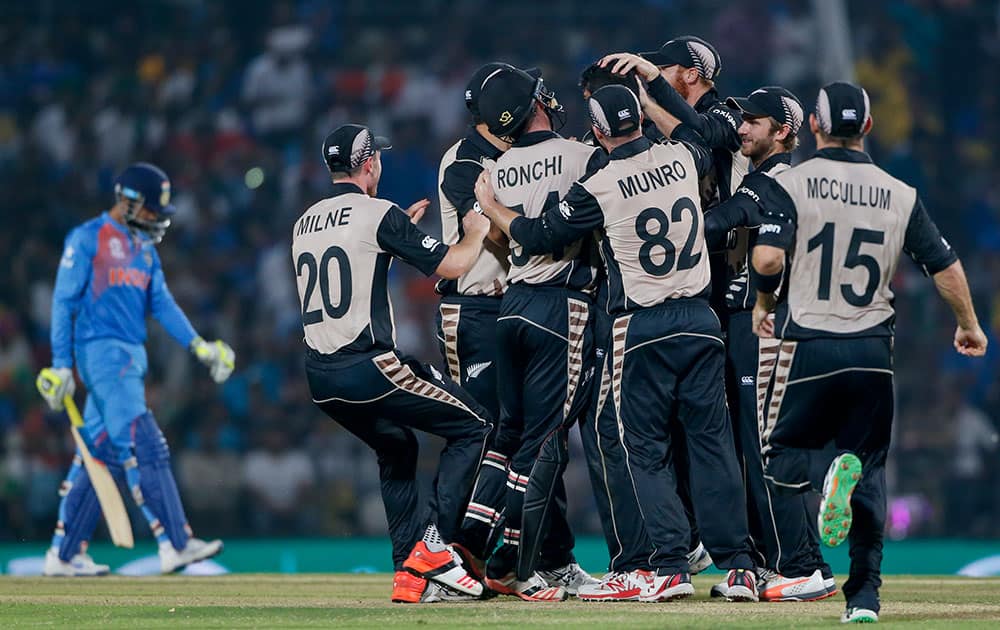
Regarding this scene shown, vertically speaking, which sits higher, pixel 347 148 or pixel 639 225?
pixel 347 148

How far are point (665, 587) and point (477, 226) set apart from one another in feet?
7.59

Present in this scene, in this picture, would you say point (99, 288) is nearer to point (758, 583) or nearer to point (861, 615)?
point (758, 583)

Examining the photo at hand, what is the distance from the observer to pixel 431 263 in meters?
8.89

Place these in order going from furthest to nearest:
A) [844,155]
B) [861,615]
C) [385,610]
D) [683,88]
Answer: [683,88], [385,610], [844,155], [861,615]

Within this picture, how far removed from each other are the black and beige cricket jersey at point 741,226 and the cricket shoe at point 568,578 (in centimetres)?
188

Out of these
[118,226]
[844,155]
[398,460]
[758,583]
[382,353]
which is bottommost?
[758,583]

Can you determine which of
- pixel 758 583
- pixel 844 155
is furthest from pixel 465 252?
pixel 758 583

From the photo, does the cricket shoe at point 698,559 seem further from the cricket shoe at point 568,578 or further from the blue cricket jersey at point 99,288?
the blue cricket jersey at point 99,288

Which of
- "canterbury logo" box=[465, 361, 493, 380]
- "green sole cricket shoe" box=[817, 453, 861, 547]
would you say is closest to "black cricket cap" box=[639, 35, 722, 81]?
"canterbury logo" box=[465, 361, 493, 380]

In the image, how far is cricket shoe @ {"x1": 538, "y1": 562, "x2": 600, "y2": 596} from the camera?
9.57 m

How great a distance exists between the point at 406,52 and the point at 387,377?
41.5ft

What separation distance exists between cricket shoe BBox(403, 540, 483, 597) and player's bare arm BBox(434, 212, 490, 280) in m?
1.56

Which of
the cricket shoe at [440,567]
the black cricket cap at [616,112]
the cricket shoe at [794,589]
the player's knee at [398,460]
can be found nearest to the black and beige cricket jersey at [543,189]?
the black cricket cap at [616,112]

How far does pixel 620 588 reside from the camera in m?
8.80
